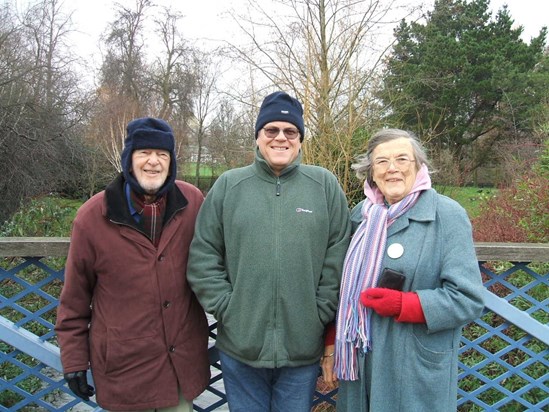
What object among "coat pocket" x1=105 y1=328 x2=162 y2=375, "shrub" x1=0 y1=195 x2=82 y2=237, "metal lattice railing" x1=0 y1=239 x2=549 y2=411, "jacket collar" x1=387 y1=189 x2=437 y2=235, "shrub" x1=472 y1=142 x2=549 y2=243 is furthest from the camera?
"shrub" x1=0 y1=195 x2=82 y2=237

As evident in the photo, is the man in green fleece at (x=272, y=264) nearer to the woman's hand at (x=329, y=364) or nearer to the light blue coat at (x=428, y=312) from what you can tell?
the woman's hand at (x=329, y=364)

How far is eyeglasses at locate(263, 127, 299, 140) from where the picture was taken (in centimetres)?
221

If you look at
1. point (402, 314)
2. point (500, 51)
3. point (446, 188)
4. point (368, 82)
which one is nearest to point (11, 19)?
point (368, 82)

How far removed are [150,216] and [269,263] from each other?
1.82ft

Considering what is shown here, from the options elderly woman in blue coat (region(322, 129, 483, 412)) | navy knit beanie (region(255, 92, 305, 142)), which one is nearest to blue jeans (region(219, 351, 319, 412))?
elderly woman in blue coat (region(322, 129, 483, 412))

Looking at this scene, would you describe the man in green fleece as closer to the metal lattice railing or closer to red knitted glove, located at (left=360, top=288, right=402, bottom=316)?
red knitted glove, located at (left=360, top=288, right=402, bottom=316)

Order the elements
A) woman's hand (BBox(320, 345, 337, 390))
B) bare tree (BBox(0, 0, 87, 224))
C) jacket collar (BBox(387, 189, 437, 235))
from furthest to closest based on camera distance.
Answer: bare tree (BBox(0, 0, 87, 224)), woman's hand (BBox(320, 345, 337, 390)), jacket collar (BBox(387, 189, 437, 235))

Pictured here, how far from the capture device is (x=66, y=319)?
7.05 feet

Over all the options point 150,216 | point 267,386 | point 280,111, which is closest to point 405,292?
point 267,386

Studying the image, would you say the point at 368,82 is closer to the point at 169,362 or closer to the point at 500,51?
the point at 169,362

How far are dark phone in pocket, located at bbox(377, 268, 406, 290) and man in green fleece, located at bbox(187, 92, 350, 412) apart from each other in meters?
0.24

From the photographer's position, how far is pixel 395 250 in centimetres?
204

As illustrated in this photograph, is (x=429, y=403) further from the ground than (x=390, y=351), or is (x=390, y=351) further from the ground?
(x=390, y=351)

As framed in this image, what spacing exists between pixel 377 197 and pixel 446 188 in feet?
30.2
